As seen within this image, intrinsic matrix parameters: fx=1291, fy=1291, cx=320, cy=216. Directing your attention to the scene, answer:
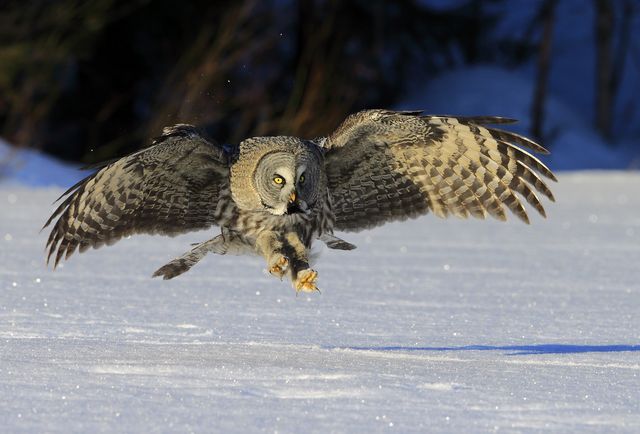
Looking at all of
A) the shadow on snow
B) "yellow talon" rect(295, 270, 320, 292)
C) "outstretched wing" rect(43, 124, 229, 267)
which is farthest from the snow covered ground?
"outstretched wing" rect(43, 124, 229, 267)

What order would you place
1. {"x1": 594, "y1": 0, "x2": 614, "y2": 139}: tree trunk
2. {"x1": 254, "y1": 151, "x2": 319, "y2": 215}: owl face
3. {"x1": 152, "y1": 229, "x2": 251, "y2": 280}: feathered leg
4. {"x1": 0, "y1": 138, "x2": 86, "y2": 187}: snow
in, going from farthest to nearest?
{"x1": 594, "y1": 0, "x2": 614, "y2": 139}: tree trunk < {"x1": 0, "y1": 138, "x2": 86, "y2": 187}: snow < {"x1": 152, "y1": 229, "x2": 251, "y2": 280}: feathered leg < {"x1": 254, "y1": 151, "x2": 319, "y2": 215}: owl face

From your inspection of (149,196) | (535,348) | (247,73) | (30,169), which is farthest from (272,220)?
(247,73)

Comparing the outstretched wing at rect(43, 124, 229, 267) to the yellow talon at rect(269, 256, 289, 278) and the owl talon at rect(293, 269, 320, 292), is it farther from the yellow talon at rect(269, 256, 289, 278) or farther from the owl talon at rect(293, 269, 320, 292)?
the owl talon at rect(293, 269, 320, 292)

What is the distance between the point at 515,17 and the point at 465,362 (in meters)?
32.6

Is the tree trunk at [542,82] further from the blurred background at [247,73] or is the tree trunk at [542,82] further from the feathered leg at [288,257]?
the feathered leg at [288,257]

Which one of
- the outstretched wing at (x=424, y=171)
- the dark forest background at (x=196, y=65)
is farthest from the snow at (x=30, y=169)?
the outstretched wing at (x=424, y=171)

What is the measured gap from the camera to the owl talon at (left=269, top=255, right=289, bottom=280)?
474 centimetres

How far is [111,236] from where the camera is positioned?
201 inches

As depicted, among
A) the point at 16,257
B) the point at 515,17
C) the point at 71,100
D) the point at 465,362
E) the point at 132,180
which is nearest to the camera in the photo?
the point at 465,362

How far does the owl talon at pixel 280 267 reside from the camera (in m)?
4.74

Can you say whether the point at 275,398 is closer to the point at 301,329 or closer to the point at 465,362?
the point at 465,362

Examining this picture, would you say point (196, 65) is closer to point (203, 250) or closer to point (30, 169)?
point (30, 169)

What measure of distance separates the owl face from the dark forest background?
7.78 metres

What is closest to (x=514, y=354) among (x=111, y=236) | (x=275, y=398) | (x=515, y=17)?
(x=275, y=398)
